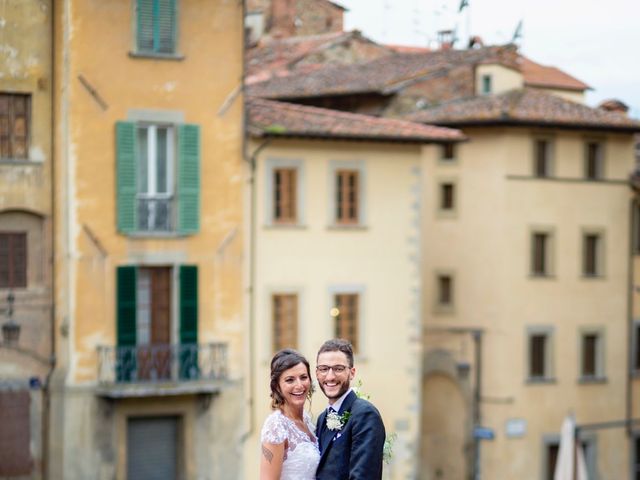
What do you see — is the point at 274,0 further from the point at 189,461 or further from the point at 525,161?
the point at 189,461

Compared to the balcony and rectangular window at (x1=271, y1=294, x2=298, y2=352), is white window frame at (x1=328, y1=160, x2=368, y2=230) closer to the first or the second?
rectangular window at (x1=271, y1=294, x2=298, y2=352)

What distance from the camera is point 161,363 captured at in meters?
28.2

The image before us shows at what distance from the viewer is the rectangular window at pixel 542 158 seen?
35750 mm

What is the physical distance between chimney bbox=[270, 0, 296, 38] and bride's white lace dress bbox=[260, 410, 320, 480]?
147 feet

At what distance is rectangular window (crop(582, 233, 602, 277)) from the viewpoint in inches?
1451

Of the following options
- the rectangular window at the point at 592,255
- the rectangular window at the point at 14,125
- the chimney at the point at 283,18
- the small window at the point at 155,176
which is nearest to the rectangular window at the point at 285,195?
the small window at the point at 155,176

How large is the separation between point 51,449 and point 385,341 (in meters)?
7.31

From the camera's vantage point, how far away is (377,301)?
31.2 meters

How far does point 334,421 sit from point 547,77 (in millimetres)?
46007

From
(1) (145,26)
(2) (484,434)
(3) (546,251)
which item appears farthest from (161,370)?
(3) (546,251)

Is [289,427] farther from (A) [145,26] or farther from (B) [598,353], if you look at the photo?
(B) [598,353]

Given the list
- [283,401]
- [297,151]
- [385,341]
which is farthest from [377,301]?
[283,401]

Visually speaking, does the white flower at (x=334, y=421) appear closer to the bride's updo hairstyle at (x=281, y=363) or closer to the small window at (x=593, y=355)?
the bride's updo hairstyle at (x=281, y=363)

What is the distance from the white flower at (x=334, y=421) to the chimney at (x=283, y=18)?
4492 centimetres
